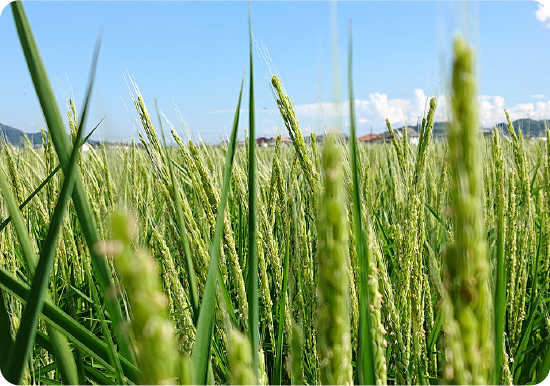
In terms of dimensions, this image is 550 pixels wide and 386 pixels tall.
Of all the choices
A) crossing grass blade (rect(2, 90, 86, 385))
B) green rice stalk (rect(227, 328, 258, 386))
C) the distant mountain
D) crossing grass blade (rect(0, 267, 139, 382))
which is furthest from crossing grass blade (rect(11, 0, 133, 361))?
the distant mountain

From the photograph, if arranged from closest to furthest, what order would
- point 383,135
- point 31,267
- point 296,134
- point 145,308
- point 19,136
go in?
point 145,308 → point 31,267 → point 296,134 → point 383,135 → point 19,136

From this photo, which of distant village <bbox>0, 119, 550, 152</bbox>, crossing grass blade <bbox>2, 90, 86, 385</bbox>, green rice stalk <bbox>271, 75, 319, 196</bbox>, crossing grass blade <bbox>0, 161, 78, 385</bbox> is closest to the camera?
crossing grass blade <bbox>2, 90, 86, 385</bbox>

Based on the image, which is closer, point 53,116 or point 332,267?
point 332,267

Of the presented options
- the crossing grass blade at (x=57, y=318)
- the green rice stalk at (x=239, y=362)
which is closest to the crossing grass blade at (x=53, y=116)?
the crossing grass blade at (x=57, y=318)

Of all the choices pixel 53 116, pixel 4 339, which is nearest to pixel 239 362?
pixel 53 116

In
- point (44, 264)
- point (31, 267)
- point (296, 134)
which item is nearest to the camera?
point (44, 264)

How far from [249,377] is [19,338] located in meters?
0.37

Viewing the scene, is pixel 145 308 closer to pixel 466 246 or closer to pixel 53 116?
pixel 466 246

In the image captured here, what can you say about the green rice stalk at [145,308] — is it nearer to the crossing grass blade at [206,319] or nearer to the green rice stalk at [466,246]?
the green rice stalk at [466,246]

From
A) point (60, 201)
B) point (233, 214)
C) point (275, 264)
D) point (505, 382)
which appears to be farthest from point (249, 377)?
point (233, 214)

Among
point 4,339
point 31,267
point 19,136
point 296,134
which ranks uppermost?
point 19,136

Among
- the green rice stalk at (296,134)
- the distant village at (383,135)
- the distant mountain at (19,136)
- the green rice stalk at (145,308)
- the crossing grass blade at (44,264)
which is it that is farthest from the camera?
the distant mountain at (19,136)

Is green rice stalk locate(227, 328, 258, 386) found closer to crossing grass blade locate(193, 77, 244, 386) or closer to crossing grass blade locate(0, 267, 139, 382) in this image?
crossing grass blade locate(193, 77, 244, 386)

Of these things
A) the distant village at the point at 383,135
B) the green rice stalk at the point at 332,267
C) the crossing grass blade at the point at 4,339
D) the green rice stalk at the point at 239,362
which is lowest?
the crossing grass blade at the point at 4,339
